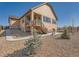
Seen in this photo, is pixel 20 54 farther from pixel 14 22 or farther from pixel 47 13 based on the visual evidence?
pixel 47 13

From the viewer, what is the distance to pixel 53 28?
16.3 feet

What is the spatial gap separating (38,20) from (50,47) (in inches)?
26.2

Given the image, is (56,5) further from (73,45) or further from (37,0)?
(73,45)

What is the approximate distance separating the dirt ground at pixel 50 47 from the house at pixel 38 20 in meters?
0.26

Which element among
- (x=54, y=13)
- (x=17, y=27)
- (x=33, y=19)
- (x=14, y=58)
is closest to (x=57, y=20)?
(x=54, y=13)

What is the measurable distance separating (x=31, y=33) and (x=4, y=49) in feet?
2.31

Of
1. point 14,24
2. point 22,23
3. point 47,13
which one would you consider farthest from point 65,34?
point 14,24

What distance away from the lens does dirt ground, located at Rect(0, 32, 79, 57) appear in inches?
189

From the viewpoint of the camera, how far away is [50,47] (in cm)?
488

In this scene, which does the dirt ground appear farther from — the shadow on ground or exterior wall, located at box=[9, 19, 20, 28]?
exterior wall, located at box=[9, 19, 20, 28]

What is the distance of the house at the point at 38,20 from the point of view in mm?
4883

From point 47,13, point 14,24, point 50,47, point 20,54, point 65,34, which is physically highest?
point 47,13

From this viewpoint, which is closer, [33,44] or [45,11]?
[33,44]

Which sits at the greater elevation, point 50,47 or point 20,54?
point 50,47
